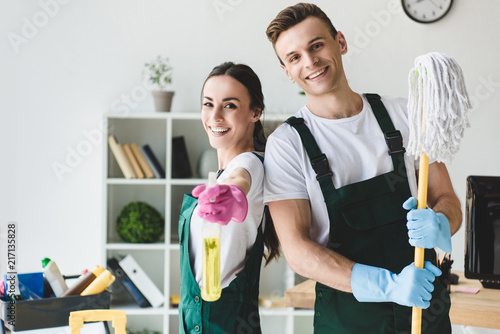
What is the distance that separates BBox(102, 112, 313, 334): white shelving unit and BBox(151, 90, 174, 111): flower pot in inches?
2.8

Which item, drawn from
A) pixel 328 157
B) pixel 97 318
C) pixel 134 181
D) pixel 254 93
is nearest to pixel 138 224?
pixel 134 181

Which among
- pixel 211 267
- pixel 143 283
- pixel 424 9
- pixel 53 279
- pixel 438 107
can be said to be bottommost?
pixel 143 283

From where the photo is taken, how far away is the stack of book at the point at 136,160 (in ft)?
11.5

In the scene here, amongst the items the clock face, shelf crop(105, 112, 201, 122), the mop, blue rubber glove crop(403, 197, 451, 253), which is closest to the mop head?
the mop

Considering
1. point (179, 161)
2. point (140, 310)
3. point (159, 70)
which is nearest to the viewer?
point (140, 310)

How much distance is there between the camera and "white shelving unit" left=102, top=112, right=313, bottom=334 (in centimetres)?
350

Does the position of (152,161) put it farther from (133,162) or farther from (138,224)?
(138,224)

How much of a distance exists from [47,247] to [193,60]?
1.55 metres

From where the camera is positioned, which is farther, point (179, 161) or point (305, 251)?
point (179, 161)

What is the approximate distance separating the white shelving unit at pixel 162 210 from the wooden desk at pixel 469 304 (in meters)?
1.24

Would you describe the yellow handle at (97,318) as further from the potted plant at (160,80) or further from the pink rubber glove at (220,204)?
the potted plant at (160,80)

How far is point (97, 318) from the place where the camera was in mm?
1731

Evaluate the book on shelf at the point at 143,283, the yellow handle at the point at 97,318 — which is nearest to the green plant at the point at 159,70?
the book on shelf at the point at 143,283

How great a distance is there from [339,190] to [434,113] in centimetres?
32
